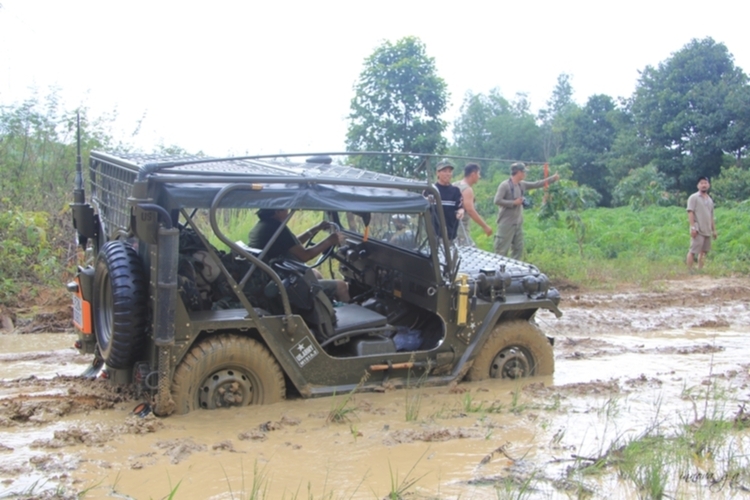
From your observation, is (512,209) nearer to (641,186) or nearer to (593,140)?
(641,186)

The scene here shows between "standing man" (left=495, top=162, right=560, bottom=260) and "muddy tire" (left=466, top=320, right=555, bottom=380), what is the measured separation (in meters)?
3.85

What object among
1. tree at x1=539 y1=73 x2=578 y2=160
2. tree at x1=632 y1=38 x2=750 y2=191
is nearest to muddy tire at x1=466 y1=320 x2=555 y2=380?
tree at x1=632 y1=38 x2=750 y2=191

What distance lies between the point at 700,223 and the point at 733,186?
14871 millimetres

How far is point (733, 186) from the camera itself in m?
26.5

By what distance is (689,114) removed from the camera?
32.4m

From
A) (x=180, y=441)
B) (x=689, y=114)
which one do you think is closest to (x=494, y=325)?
(x=180, y=441)

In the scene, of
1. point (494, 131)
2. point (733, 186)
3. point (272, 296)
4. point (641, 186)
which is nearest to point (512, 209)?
point (272, 296)

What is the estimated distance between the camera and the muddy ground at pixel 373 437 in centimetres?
422

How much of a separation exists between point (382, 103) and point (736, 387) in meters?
12.0

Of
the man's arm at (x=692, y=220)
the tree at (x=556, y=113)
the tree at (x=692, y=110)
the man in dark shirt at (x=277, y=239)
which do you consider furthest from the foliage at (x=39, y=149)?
the tree at (x=556, y=113)

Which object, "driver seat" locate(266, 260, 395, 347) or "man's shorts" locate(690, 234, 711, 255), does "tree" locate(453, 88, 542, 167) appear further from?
"driver seat" locate(266, 260, 395, 347)

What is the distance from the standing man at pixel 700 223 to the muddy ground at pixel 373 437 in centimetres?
610

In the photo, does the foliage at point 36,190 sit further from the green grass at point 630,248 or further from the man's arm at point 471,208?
the green grass at point 630,248

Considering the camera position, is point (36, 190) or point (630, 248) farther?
point (630, 248)
